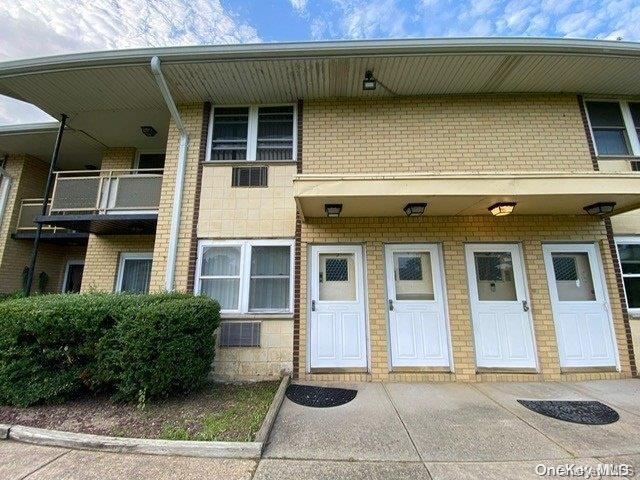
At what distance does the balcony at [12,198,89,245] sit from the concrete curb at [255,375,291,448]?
7.12 meters

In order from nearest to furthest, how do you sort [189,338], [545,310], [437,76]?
[189,338] < [545,310] < [437,76]

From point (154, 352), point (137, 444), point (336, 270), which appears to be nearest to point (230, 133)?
point (336, 270)

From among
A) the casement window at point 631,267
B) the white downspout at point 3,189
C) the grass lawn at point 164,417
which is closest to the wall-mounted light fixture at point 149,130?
the white downspout at point 3,189

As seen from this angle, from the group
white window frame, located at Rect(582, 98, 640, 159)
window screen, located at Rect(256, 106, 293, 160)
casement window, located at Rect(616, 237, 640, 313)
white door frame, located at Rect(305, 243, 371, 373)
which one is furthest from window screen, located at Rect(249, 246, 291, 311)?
white window frame, located at Rect(582, 98, 640, 159)

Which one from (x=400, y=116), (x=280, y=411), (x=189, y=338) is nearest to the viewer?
(x=280, y=411)

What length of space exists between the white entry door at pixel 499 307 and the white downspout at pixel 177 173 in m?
5.42

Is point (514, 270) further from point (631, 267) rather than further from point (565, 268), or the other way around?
point (631, 267)

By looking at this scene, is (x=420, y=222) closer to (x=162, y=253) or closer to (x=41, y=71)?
(x=162, y=253)

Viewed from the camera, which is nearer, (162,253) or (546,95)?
(162,253)

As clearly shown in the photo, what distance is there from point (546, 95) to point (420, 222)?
12.7ft

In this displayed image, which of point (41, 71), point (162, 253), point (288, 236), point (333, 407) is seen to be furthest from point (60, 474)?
point (41, 71)

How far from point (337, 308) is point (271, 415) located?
7.16 ft

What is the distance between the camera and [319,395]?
4340mm

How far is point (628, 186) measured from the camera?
4.25m
